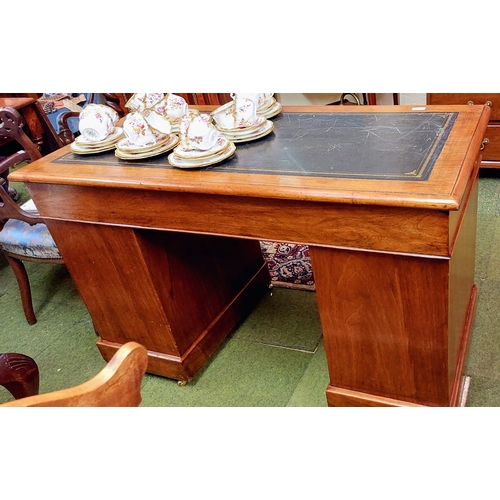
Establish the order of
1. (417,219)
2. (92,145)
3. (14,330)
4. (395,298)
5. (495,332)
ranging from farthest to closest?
1. (14,330)
2. (495,332)
3. (92,145)
4. (395,298)
5. (417,219)

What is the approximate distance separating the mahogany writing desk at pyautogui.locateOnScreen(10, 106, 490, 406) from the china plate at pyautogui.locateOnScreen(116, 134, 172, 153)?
0.04m

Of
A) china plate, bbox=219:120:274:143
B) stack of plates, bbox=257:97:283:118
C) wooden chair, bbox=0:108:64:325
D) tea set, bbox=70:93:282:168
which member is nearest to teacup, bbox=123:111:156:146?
tea set, bbox=70:93:282:168

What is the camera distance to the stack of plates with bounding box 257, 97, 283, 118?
1790 millimetres

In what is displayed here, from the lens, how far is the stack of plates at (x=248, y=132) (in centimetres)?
162

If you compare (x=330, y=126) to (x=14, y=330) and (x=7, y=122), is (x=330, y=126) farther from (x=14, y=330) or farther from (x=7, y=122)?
(x=14, y=330)

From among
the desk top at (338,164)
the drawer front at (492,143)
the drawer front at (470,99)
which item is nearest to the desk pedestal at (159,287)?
the desk top at (338,164)

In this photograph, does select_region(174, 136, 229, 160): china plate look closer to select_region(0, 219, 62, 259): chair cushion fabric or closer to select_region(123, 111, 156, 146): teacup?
select_region(123, 111, 156, 146): teacup

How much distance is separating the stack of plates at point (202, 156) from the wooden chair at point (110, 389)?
0.84 metres

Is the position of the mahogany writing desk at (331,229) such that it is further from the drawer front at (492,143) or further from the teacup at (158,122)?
the drawer front at (492,143)

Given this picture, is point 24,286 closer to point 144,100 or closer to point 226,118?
point 144,100

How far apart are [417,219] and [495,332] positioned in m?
0.98

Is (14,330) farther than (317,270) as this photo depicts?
Yes

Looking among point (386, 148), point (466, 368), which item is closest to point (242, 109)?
point (386, 148)

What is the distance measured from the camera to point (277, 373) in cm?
197
